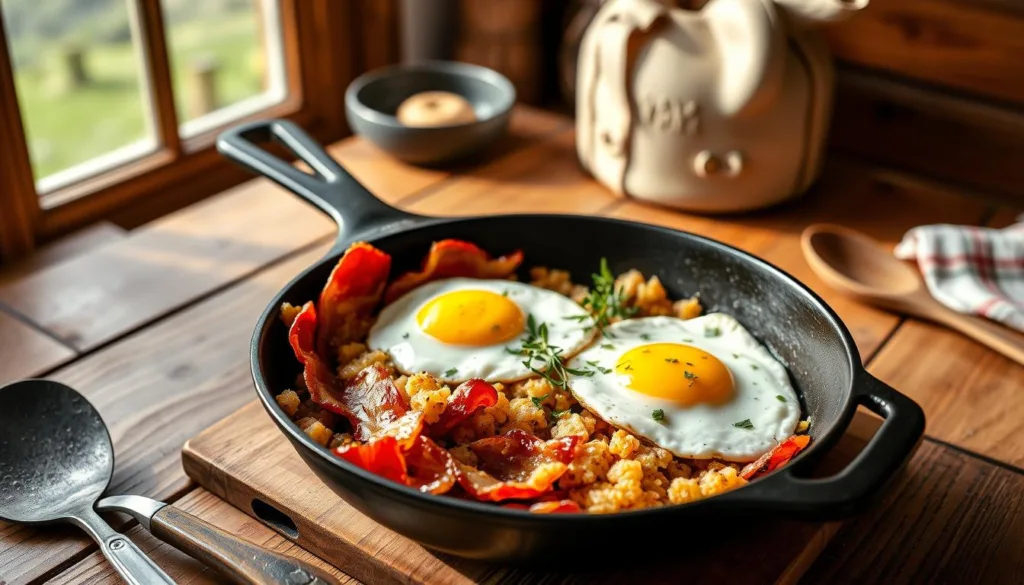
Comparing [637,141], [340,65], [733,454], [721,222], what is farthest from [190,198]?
[733,454]

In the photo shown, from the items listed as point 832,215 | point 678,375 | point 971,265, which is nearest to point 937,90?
point 832,215

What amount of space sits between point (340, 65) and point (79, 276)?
0.95 meters

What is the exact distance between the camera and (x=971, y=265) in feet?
5.12

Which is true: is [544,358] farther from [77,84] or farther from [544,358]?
[77,84]

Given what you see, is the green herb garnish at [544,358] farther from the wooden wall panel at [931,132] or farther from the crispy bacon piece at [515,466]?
the wooden wall panel at [931,132]

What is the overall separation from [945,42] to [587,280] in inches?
42.1

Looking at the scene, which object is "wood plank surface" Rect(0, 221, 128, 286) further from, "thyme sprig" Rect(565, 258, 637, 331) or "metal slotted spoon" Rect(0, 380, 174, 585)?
"thyme sprig" Rect(565, 258, 637, 331)

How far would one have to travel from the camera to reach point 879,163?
2213 millimetres

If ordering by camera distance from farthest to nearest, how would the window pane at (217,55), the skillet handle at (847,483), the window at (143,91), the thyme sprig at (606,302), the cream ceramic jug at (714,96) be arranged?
the window pane at (217,55), the window at (143,91), the cream ceramic jug at (714,96), the thyme sprig at (606,302), the skillet handle at (847,483)

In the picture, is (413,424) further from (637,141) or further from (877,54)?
(877,54)

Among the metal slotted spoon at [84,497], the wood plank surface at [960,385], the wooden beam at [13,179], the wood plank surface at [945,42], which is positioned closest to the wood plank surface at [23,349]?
the wooden beam at [13,179]

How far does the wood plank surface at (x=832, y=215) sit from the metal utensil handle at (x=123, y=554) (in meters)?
1.03

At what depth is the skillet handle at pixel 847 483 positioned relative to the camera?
826 millimetres

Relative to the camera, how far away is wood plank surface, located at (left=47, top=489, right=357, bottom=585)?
106 centimetres
